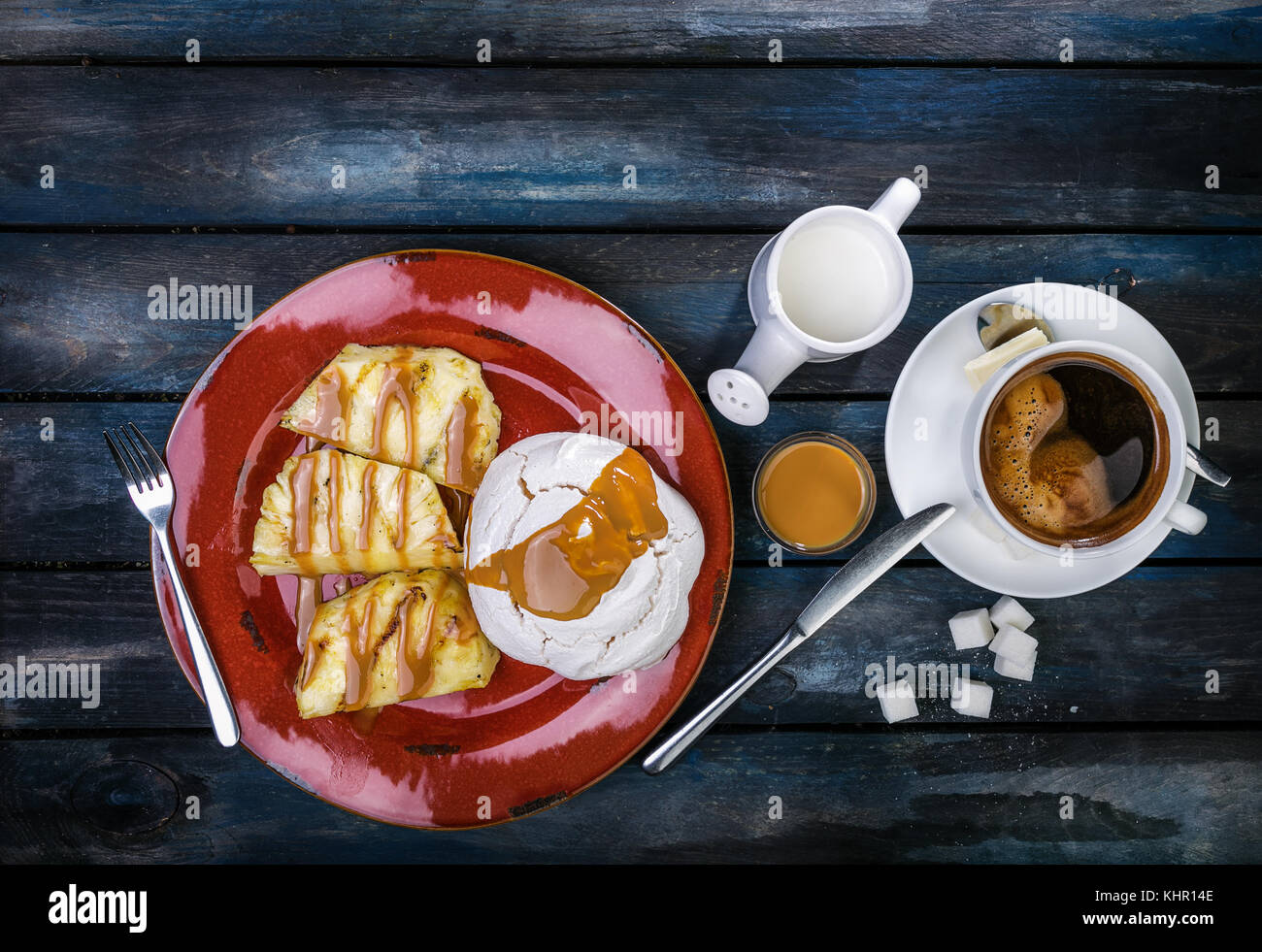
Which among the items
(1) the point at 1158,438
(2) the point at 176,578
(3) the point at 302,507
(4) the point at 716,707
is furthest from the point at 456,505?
(1) the point at 1158,438

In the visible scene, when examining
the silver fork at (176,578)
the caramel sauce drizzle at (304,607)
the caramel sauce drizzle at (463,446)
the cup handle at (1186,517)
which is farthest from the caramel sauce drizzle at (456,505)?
the cup handle at (1186,517)

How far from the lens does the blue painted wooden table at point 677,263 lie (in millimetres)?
1446

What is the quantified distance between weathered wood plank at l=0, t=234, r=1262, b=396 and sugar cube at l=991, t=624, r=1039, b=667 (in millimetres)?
494

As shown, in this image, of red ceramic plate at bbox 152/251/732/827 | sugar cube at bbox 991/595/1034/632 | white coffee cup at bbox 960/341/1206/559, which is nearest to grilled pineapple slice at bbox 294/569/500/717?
red ceramic plate at bbox 152/251/732/827

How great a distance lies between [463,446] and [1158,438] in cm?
104

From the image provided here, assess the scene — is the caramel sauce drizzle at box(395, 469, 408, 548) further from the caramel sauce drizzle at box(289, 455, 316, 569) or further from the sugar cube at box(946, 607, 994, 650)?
the sugar cube at box(946, 607, 994, 650)

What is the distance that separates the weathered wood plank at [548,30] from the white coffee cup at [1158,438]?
69cm

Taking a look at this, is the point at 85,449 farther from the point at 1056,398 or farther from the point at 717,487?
the point at 1056,398

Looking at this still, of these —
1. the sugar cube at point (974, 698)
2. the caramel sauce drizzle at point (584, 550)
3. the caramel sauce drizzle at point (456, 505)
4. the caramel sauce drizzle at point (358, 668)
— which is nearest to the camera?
the caramel sauce drizzle at point (584, 550)

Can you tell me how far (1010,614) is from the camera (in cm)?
143

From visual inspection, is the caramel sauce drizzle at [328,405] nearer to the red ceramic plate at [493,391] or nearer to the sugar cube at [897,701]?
the red ceramic plate at [493,391]

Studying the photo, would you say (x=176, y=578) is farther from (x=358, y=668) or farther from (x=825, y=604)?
(x=825, y=604)
